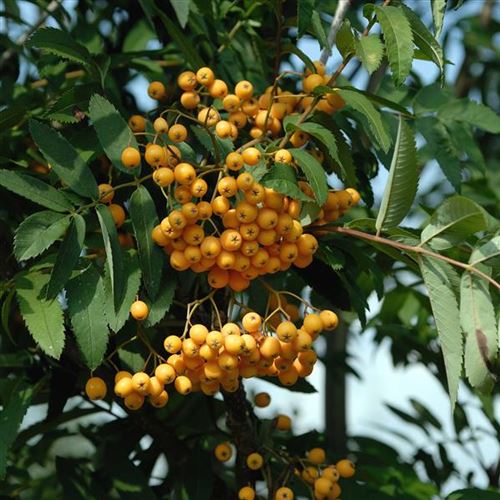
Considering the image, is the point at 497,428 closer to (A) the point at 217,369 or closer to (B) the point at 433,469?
(B) the point at 433,469

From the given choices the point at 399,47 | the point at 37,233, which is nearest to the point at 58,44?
the point at 37,233

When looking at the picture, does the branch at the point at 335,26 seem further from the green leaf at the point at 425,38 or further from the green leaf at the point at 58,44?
the green leaf at the point at 58,44

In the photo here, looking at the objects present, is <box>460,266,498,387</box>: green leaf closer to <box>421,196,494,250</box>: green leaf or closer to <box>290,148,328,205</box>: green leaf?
Answer: <box>421,196,494,250</box>: green leaf

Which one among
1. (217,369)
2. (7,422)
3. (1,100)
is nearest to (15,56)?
(1,100)

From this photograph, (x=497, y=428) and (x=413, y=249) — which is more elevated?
(x=413, y=249)

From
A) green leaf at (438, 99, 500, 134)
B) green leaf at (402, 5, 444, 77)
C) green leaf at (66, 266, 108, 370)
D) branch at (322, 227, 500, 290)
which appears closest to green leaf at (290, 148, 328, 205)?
branch at (322, 227, 500, 290)

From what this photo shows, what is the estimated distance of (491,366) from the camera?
1305mm

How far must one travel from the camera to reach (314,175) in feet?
4.39

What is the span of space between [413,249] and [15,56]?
1.15 m

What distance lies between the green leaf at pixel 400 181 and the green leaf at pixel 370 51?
87 mm

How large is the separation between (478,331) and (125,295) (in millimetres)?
493

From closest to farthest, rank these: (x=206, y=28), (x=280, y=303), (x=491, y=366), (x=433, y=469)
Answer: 1. (x=491, y=366)
2. (x=280, y=303)
3. (x=206, y=28)
4. (x=433, y=469)

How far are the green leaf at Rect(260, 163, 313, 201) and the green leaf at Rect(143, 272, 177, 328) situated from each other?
9.2 inches

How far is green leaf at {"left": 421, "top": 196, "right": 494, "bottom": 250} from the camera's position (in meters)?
1.33
